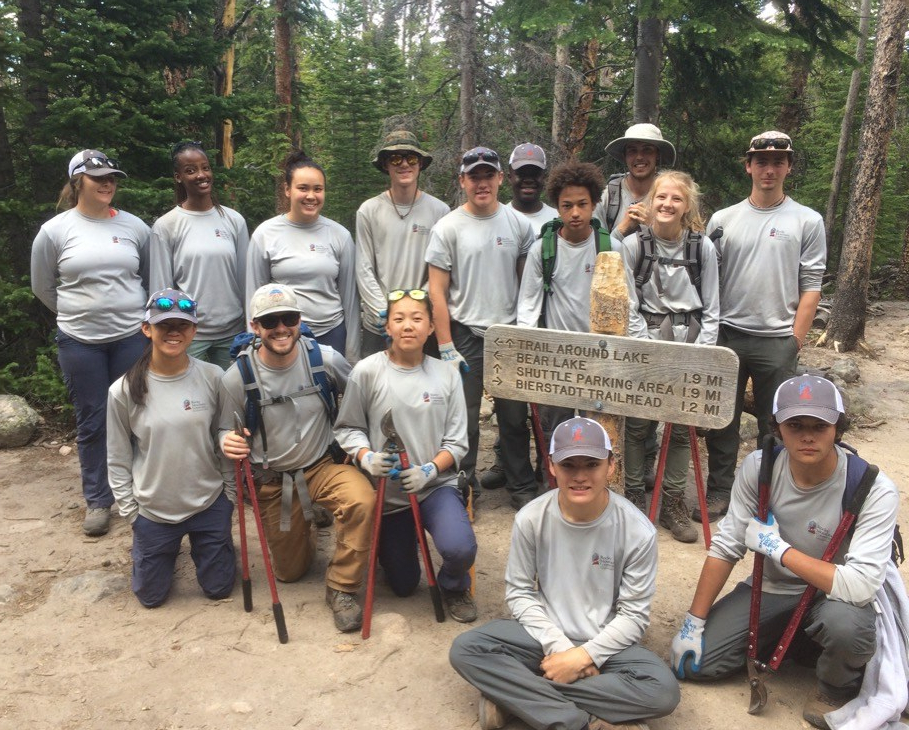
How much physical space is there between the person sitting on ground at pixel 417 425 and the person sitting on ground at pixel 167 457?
920 mm

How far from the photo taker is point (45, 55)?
775 centimetres

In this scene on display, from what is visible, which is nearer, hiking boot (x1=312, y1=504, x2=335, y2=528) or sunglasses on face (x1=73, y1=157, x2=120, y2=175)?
sunglasses on face (x1=73, y1=157, x2=120, y2=175)

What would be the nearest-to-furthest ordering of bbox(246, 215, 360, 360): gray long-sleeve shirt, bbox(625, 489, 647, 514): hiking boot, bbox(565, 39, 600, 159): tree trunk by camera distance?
bbox(246, 215, 360, 360): gray long-sleeve shirt, bbox(625, 489, 647, 514): hiking boot, bbox(565, 39, 600, 159): tree trunk

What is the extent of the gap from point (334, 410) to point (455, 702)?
195 cm

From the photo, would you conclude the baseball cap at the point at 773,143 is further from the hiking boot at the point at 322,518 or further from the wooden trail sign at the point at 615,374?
the hiking boot at the point at 322,518

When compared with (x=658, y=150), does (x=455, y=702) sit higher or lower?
lower

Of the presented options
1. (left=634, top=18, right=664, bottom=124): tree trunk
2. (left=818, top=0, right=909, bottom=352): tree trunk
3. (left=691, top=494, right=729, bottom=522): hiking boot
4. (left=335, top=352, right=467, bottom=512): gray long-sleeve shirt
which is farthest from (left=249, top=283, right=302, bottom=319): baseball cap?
(left=818, top=0, right=909, bottom=352): tree trunk

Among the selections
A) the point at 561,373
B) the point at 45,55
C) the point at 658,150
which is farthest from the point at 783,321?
the point at 45,55

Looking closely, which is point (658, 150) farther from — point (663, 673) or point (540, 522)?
point (663, 673)

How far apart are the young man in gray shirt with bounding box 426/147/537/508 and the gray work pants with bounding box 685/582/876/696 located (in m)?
2.11

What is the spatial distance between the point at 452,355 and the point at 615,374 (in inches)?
54.0

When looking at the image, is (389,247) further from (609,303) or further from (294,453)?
(609,303)

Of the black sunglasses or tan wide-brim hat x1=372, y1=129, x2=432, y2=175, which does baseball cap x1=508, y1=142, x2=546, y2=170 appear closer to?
the black sunglasses

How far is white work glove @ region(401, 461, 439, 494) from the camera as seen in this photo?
4.15 metres
